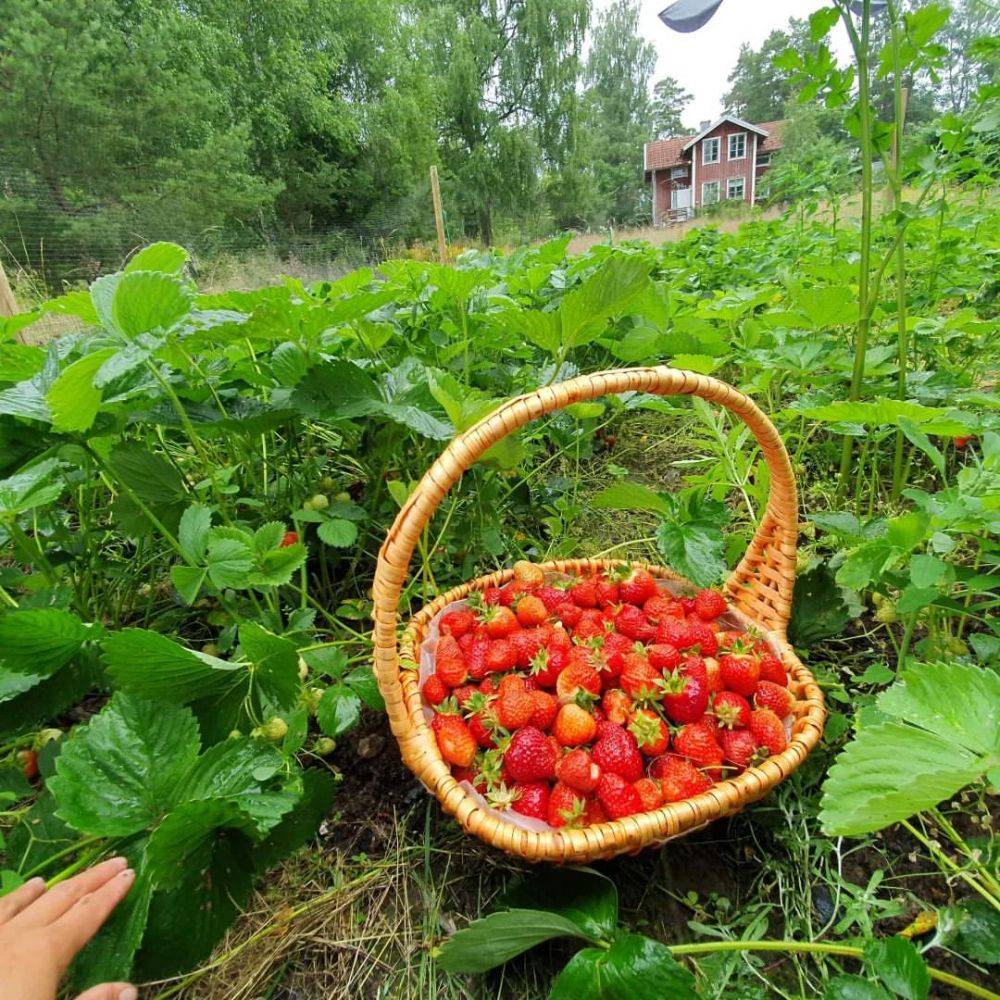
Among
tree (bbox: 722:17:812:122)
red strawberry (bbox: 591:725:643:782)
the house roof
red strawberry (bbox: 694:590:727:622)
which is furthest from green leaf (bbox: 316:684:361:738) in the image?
tree (bbox: 722:17:812:122)

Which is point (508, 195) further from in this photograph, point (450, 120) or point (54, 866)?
point (54, 866)

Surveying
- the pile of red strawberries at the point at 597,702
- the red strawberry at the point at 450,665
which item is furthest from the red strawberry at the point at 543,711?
the red strawberry at the point at 450,665

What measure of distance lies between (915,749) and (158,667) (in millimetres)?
605

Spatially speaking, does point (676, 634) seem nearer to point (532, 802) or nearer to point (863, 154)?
point (532, 802)

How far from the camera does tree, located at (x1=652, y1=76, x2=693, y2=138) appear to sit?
3509cm

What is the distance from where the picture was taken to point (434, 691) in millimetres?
727

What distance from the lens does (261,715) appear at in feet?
2.16

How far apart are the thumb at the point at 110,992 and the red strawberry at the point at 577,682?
462 millimetres

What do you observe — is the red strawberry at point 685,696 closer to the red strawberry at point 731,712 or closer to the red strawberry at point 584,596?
the red strawberry at point 731,712

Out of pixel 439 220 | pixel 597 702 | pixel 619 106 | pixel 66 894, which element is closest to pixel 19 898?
pixel 66 894

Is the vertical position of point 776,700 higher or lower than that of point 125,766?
lower

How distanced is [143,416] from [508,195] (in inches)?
721

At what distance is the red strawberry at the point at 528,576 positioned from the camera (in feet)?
2.85

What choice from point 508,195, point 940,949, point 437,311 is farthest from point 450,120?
point 940,949
